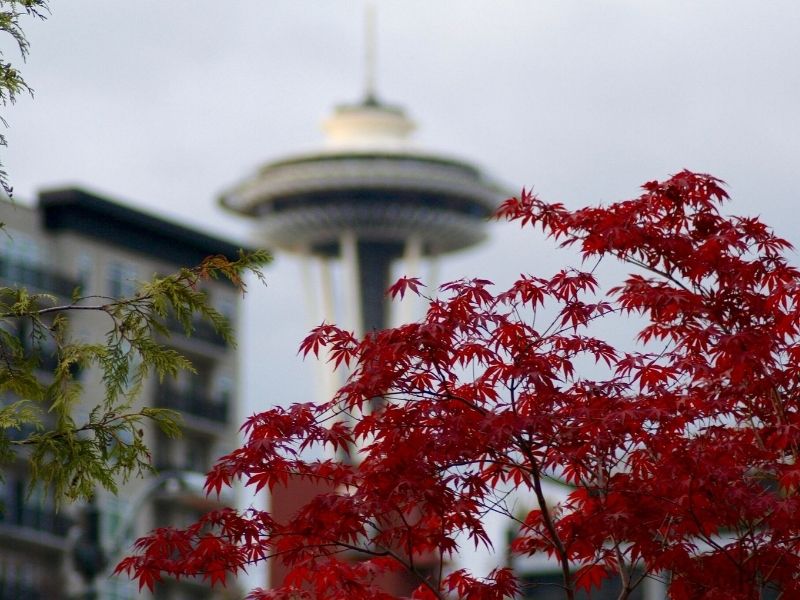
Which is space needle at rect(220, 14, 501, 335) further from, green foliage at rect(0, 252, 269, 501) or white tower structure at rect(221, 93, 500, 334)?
green foliage at rect(0, 252, 269, 501)

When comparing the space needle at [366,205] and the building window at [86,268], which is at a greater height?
A: the space needle at [366,205]

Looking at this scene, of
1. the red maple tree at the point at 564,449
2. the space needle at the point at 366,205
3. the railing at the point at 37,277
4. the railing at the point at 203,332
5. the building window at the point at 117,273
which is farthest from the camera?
the space needle at the point at 366,205

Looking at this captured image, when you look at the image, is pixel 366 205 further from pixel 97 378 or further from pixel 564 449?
pixel 564 449

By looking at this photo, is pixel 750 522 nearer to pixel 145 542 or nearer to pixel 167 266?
pixel 145 542

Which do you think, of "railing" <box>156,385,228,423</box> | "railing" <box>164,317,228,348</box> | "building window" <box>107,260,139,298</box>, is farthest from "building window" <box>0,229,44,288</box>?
"railing" <box>156,385,228,423</box>

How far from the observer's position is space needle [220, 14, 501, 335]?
183m

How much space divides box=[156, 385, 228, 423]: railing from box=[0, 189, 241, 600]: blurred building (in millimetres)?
70

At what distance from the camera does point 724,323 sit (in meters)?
19.6

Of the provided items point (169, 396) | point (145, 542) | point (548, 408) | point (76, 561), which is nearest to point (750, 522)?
point (548, 408)

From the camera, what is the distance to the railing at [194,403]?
362ft

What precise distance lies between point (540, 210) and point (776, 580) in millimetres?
3839

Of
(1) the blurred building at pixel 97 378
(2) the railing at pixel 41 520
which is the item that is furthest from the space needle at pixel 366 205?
(2) the railing at pixel 41 520

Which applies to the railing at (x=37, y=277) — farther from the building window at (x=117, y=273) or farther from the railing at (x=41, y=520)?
the railing at (x=41, y=520)

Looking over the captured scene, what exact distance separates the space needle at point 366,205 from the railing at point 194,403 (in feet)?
225
